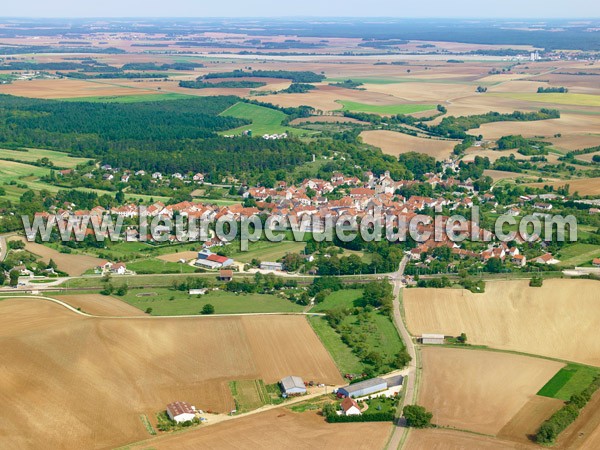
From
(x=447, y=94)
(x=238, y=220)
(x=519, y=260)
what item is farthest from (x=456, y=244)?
(x=447, y=94)

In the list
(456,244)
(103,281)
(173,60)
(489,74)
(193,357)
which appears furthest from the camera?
(173,60)

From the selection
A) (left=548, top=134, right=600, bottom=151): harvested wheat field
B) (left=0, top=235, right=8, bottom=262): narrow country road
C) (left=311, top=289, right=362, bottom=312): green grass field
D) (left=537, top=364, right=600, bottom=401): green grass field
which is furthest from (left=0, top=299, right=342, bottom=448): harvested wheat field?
(left=548, top=134, right=600, bottom=151): harvested wheat field

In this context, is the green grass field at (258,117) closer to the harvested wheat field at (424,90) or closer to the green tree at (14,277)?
the harvested wheat field at (424,90)

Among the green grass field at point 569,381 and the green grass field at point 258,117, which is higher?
the green grass field at point 258,117

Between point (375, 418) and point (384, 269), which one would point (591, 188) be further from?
point (375, 418)

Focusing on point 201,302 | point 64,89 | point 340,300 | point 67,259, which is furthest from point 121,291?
point 64,89

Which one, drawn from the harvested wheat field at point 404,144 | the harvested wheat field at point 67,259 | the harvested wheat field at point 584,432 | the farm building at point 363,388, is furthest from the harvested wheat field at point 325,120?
the harvested wheat field at point 584,432
